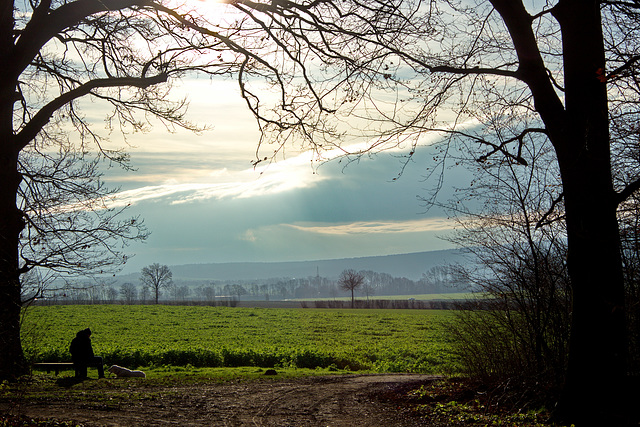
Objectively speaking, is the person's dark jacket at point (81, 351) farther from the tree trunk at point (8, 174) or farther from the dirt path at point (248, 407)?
the dirt path at point (248, 407)

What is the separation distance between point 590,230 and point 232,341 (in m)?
29.3

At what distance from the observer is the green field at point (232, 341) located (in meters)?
21.1

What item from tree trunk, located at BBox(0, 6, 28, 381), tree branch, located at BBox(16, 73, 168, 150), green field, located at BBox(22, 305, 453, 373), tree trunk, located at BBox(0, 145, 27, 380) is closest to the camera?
tree trunk, located at BBox(0, 145, 27, 380)

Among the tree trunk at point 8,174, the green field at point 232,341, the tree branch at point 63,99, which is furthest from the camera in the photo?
the green field at point 232,341

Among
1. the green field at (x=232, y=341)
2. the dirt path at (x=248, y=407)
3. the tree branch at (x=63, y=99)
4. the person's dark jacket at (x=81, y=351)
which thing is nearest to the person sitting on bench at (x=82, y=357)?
the person's dark jacket at (x=81, y=351)

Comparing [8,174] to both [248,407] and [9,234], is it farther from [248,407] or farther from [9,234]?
[248,407]

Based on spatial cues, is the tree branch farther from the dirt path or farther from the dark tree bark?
the dark tree bark

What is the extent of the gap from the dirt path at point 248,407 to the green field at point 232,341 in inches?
68.8

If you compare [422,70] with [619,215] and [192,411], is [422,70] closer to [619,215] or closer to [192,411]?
[619,215]

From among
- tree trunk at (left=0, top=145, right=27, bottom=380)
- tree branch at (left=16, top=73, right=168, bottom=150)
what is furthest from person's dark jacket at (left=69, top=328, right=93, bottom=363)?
tree branch at (left=16, top=73, right=168, bottom=150)

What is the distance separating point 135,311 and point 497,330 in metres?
57.2

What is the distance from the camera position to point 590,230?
7.36m

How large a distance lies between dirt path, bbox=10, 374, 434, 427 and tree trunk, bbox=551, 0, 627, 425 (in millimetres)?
2903

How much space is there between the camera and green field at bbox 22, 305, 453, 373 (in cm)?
2112
